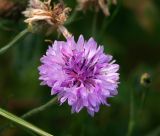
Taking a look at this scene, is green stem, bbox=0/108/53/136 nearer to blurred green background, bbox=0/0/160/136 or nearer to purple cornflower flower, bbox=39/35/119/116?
purple cornflower flower, bbox=39/35/119/116

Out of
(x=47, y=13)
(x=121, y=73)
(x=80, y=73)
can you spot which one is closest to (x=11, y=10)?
(x=47, y=13)

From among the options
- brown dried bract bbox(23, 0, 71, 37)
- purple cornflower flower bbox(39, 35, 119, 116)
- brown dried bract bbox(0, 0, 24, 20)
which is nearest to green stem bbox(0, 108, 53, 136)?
purple cornflower flower bbox(39, 35, 119, 116)

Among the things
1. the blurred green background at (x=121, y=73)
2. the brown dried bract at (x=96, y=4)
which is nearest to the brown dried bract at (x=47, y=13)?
the brown dried bract at (x=96, y=4)

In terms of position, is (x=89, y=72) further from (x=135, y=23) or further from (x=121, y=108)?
(x=135, y=23)

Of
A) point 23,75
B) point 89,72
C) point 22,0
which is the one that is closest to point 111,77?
point 89,72

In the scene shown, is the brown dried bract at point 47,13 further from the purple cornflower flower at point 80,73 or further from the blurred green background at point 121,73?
the blurred green background at point 121,73

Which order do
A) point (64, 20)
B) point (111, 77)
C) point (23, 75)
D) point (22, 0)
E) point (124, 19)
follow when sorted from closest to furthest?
point (111, 77)
point (64, 20)
point (22, 0)
point (23, 75)
point (124, 19)
